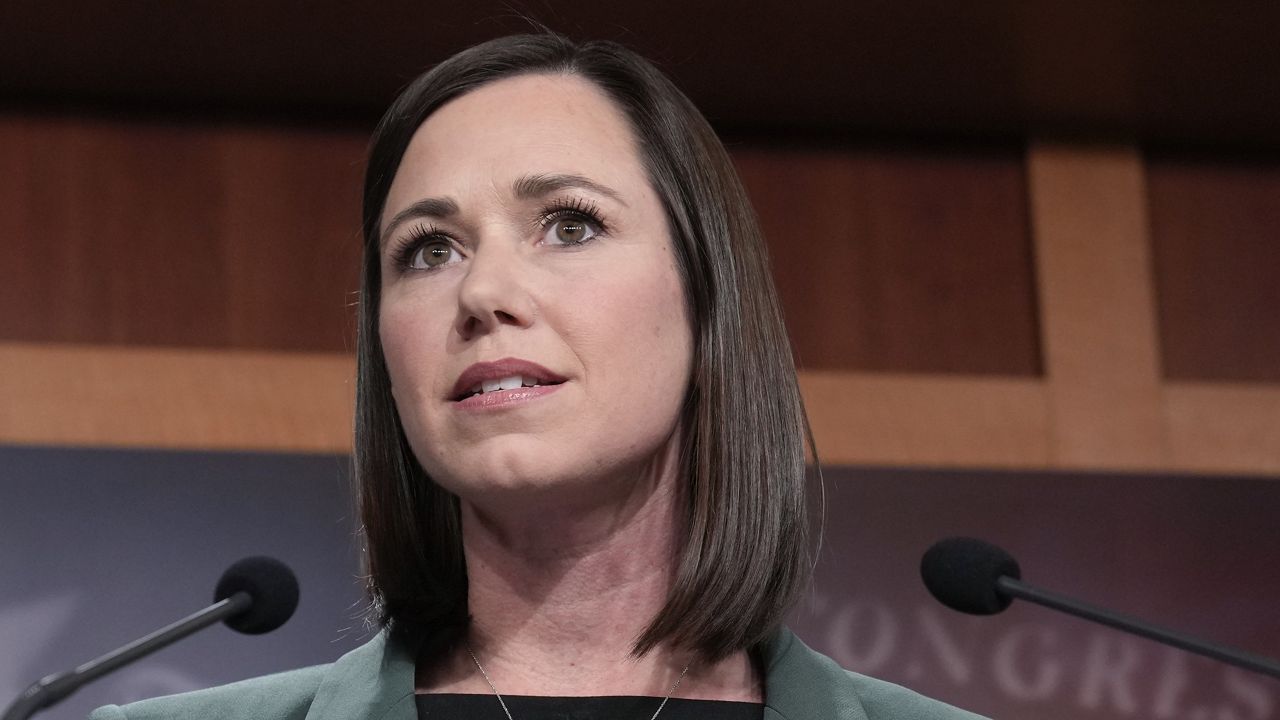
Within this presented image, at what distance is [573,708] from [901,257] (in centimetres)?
254

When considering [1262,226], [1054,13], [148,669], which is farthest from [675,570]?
[1262,226]

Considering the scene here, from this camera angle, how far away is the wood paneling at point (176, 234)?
371cm

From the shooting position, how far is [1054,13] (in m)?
3.39

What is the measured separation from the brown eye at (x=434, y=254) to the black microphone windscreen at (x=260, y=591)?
0.38 metres

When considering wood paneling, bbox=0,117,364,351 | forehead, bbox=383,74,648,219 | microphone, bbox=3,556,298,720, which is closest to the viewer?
microphone, bbox=3,556,298,720

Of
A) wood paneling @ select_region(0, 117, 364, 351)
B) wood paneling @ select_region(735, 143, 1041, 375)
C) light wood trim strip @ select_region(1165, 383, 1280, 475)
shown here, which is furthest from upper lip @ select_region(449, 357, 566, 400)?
light wood trim strip @ select_region(1165, 383, 1280, 475)

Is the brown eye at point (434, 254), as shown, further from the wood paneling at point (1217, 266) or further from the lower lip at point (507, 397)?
the wood paneling at point (1217, 266)

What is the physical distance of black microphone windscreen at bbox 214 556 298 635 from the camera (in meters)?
1.54

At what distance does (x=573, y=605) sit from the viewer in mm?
1718

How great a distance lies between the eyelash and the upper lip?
0.56ft

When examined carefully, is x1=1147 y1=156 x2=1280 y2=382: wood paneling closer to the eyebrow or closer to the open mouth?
the eyebrow

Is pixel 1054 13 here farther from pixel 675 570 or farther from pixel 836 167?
pixel 675 570

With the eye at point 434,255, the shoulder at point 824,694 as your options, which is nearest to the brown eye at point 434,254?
the eye at point 434,255

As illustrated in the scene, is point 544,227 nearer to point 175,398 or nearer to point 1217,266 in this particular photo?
point 175,398
